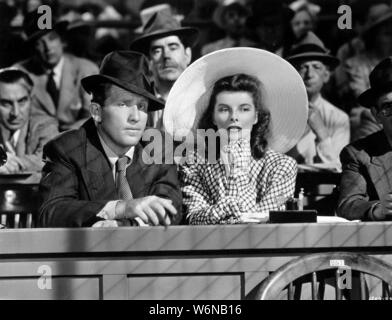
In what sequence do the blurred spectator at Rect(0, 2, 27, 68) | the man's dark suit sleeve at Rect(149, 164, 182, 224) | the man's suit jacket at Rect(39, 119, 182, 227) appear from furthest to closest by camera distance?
the blurred spectator at Rect(0, 2, 27, 68)
the man's dark suit sleeve at Rect(149, 164, 182, 224)
the man's suit jacket at Rect(39, 119, 182, 227)

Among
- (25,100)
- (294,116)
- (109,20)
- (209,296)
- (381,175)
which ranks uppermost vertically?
(109,20)

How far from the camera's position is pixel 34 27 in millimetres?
8359

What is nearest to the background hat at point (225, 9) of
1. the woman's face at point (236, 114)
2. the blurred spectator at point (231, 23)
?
the blurred spectator at point (231, 23)

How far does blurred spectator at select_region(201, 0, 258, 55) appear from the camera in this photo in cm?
851

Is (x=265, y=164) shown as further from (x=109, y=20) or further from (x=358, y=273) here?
(x=109, y=20)

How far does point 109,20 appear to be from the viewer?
32.2ft

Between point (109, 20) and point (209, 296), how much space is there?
4958 mm

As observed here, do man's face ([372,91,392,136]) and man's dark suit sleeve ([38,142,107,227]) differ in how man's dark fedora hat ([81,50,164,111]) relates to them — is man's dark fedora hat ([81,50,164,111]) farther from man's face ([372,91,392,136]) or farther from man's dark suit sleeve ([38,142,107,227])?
man's face ([372,91,392,136])

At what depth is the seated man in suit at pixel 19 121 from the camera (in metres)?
7.73

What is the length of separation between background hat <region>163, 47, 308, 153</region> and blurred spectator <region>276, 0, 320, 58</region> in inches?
69.1

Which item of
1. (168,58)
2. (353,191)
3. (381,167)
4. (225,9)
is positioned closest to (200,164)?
(353,191)

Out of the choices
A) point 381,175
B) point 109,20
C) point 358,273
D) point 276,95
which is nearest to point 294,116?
point 276,95

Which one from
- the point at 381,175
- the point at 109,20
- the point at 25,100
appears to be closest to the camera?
the point at 381,175

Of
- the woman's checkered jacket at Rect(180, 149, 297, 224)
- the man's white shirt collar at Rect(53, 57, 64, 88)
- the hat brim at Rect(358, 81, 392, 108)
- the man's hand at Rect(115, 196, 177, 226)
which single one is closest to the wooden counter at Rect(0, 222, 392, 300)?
the man's hand at Rect(115, 196, 177, 226)
